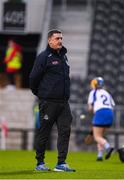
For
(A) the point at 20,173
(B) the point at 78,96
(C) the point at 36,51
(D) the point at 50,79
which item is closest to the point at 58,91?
(D) the point at 50,79

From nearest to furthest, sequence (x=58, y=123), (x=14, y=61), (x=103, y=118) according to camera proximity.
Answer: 1. (x=58, y=123)
2. (x=103, y=118)
3. (x=14, y=61)

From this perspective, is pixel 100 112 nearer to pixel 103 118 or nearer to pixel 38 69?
pixel 103 118

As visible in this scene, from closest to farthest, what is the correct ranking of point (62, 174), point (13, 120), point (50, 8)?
point (62, 174)
point (13, 120)
point (50, 8)

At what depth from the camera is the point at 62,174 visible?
14.9 metres

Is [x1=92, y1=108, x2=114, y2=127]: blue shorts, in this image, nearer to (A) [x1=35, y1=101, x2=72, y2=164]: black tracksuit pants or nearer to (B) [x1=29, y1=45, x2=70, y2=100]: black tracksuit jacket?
(A) [x1=35, y1=101, x2=72, y2=164]: black tracksuit pants

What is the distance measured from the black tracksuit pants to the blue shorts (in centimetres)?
612

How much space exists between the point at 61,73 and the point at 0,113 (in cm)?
1624

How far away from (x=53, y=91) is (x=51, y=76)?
0.25m

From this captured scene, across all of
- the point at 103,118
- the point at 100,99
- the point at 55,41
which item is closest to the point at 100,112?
the point at 103,118

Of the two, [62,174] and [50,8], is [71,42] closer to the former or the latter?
[50,8]

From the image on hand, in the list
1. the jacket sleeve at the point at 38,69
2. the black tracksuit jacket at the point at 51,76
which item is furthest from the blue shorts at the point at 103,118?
the jacket sleeve at the point at 38,69

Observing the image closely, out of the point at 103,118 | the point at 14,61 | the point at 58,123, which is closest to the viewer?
the point at 58,123

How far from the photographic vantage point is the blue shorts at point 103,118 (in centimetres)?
2195

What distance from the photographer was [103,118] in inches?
866
